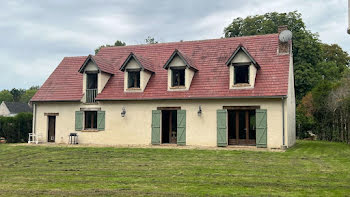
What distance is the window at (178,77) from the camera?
21.2 metres

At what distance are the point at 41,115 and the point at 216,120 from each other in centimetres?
1185

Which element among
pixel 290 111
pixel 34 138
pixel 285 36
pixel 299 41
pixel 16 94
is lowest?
pixel 34 138

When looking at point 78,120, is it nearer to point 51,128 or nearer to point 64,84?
point 51,128

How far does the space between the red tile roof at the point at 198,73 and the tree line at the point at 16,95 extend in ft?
249

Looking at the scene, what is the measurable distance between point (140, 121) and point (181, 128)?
270cm

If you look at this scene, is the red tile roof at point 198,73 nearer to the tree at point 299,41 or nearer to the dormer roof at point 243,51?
the dormer roof at point 243,51

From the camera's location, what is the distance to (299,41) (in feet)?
116

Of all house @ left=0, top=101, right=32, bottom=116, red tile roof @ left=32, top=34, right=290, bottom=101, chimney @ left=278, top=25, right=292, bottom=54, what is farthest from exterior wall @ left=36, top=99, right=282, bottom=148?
house @ left=0, top=101, right=32, bottom=116

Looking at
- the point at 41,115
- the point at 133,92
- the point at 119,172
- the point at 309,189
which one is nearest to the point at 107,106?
the point at 133,92

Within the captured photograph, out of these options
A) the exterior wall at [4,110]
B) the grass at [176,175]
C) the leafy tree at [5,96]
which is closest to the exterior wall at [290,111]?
the grass at [176,175]

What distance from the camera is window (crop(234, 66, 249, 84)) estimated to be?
65.4ft

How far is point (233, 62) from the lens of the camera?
19.6 meters

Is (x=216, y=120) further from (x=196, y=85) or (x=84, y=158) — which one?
(x=84, y=158)

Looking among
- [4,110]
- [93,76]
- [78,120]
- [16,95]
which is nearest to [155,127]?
[78,120]
